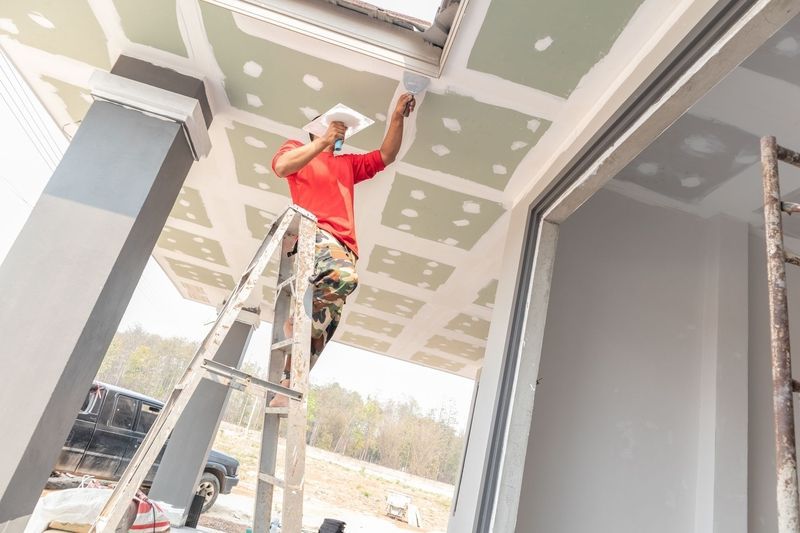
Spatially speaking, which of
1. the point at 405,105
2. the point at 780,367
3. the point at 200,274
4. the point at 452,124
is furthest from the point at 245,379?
the point at 200,274

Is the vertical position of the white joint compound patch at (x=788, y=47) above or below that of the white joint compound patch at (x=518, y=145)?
above

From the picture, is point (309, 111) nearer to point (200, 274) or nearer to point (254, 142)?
point (254, 142)

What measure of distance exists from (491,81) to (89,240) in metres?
2.09

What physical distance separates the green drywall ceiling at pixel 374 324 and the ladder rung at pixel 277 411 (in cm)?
494

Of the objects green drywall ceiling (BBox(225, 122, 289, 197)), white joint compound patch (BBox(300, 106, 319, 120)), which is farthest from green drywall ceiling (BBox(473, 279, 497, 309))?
white joint compound patch (BBox(300, 106, 319, 120))

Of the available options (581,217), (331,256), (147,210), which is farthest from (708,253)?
(147,210)

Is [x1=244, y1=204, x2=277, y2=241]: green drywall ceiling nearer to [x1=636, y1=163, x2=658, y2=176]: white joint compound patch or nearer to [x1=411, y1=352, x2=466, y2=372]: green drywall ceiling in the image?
[x1=636, y1=163, x2=658, y2=176]: white joint compound patch

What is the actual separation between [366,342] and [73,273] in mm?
6026

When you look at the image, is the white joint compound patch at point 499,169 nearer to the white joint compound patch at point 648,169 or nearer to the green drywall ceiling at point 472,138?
the green drywall ceiling at point 472,138

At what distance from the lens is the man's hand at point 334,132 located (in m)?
2.03

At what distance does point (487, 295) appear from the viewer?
4957 millimetres

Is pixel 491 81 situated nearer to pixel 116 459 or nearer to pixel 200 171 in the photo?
pixel 200 171

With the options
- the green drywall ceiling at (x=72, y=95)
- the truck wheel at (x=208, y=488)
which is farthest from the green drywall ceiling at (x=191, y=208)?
the truck wheel at (x=208, y=488)

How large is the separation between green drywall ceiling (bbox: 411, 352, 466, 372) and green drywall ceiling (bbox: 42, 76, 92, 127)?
566 cm
